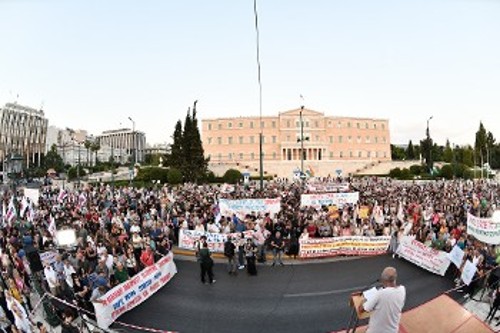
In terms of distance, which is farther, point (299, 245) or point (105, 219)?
point (105, 219)

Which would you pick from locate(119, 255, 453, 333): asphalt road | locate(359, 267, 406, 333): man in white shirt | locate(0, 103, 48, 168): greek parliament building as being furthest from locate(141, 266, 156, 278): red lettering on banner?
locate(0, 103, 48, 168): greek parliament building

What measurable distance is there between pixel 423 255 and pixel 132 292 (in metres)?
9.80

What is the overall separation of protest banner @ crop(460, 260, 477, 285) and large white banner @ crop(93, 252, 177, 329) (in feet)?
28.9

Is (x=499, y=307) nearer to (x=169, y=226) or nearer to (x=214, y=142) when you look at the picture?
(x=169, y=226)

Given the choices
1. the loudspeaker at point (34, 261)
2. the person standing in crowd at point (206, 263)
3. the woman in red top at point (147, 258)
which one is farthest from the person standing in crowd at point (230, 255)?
the loudspeaker at point (34, 261)

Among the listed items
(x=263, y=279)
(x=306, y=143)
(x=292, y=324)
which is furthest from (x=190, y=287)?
(x=306, y=143)

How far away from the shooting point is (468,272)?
1113 centimetres

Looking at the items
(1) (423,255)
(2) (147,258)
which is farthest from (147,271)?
(1) (423,255)

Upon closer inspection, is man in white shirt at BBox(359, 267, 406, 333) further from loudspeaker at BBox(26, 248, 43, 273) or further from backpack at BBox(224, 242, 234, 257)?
loudspeaker at BBox(26, 248, 43, 273)

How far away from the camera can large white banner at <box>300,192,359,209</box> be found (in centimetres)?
2225

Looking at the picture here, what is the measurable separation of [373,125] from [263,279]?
Result: 11171cm

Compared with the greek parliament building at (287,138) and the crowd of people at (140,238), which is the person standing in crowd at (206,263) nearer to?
the crowd of people at (140,238)

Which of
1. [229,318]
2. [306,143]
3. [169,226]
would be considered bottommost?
[229,318]

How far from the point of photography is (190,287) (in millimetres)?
12125
